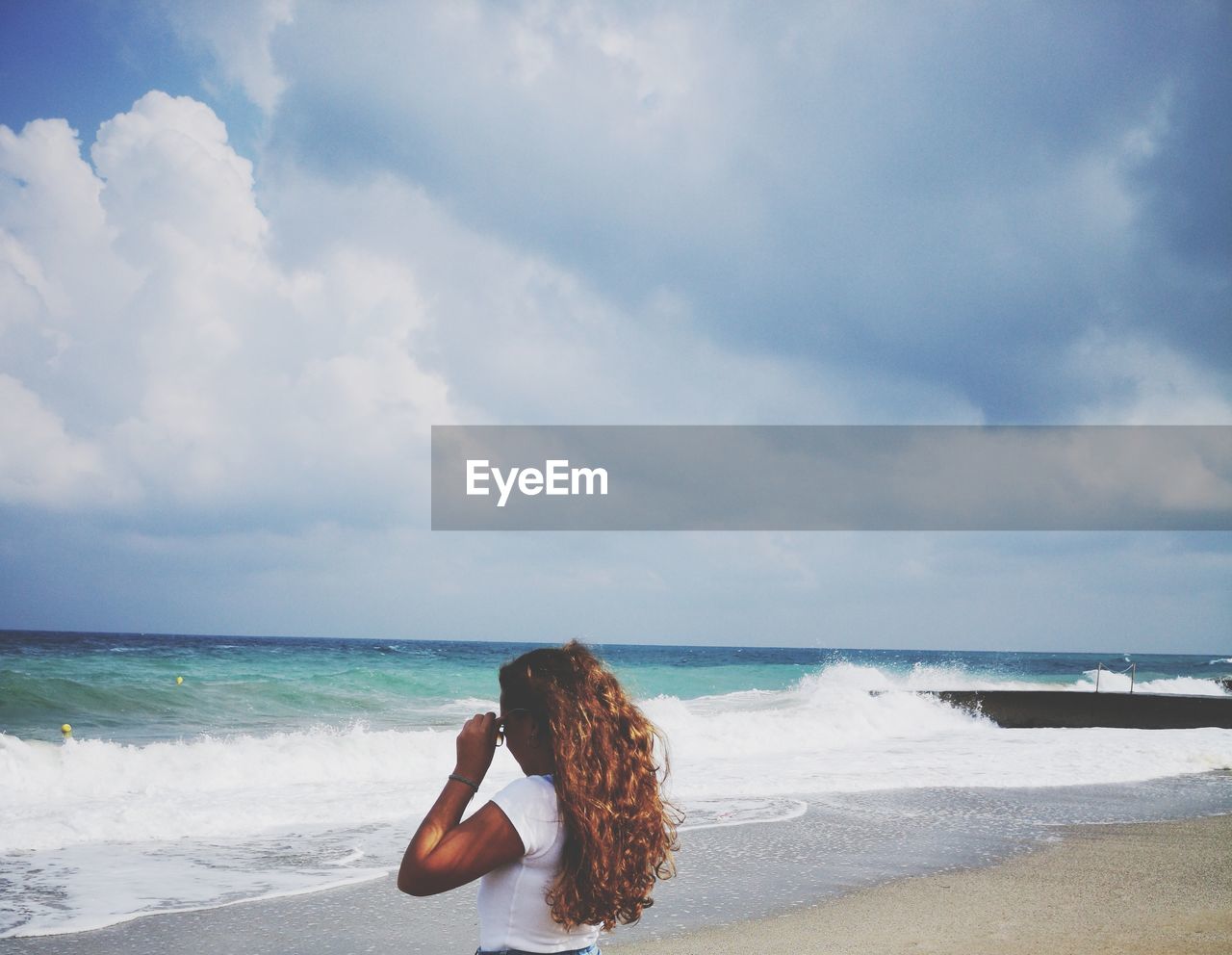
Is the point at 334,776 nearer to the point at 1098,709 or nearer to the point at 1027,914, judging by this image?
the point at 1027,914

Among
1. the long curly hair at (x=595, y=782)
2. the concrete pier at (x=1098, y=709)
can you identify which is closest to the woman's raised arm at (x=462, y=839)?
the long curly hair at (x=595, y=782)

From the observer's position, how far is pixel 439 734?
15.9 metres

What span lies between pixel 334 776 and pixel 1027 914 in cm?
954

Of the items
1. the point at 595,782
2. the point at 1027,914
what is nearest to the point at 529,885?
the point at 595,782

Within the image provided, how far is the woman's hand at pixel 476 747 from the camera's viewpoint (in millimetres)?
2141

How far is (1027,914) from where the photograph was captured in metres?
6.17

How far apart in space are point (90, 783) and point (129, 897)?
20.7ft

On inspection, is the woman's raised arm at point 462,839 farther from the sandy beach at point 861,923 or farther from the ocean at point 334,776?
the sandy beach at point 861,923

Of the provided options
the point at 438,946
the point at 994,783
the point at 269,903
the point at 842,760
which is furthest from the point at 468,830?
the point at 842,760

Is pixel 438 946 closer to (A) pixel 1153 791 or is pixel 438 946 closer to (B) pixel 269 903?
(B) pixel 269 903

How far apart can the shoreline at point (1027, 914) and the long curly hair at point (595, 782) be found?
349 centimetres

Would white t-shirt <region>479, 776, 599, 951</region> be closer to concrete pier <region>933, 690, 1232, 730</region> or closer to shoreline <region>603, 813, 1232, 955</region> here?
shoreline <region>603, 813, 1232, 955</region>

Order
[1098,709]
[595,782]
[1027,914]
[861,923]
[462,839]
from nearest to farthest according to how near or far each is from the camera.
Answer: [462,839], [595,782], [861,923], [1027,914], [1098,709]

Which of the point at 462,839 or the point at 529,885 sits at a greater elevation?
the point at 462,839
